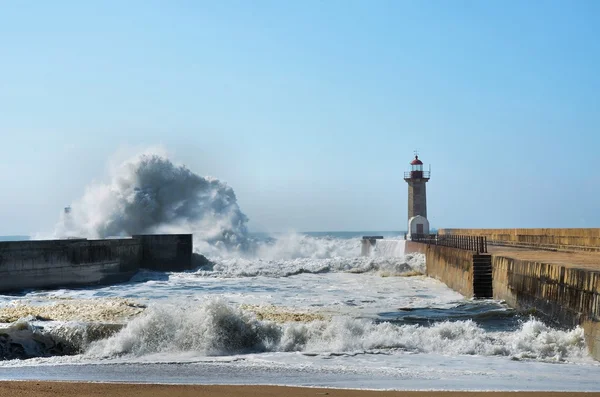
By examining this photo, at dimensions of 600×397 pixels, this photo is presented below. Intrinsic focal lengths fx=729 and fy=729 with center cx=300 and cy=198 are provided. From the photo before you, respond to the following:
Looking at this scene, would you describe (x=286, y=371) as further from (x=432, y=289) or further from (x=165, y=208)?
(x=165, y=208)

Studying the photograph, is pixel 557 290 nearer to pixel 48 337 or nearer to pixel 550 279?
pixel 550 279

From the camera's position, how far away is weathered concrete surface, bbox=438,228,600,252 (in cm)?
1769

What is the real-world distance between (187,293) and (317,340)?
8272 millimetres

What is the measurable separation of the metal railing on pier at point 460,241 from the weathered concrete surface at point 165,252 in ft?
27.2

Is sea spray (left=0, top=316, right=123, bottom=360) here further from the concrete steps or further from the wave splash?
the concrete steps

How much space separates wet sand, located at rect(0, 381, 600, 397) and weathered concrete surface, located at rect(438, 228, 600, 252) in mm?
11402

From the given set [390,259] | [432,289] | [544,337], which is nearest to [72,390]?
[544,337]

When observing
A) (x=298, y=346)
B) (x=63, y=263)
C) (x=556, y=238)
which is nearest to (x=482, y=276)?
(x=298, y=346)

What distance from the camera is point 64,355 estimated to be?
847cm

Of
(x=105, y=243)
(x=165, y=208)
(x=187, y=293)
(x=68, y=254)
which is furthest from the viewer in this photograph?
(x=165, y=208)

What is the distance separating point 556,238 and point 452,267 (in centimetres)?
517

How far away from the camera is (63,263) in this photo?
60.5 feet

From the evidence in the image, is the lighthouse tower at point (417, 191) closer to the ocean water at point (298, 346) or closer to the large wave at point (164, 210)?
the large wave at point (164, 210)

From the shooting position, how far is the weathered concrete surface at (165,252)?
23141mm
